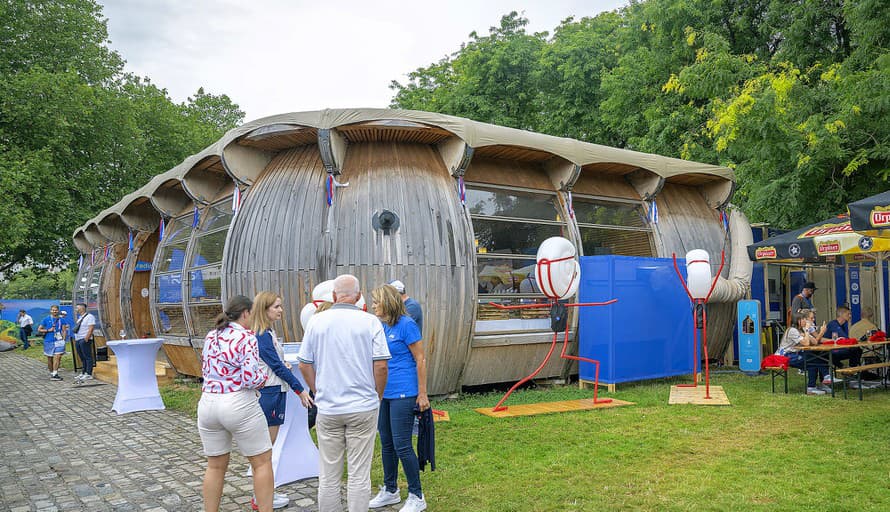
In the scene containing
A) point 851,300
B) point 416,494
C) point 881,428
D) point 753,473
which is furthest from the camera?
point 851,300

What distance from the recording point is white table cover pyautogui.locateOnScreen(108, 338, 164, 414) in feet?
31.1

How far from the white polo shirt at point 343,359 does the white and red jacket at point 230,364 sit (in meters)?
0.38

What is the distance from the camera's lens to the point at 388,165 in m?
9.21

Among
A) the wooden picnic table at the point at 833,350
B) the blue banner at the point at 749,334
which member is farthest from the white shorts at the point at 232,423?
the blue banner at the point at 749,334

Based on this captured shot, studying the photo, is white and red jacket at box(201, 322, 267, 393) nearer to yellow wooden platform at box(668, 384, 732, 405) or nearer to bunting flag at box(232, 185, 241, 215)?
bunting flag at box(232, 185, 241, 215)

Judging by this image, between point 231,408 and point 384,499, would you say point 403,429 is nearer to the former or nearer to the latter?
point 384,499

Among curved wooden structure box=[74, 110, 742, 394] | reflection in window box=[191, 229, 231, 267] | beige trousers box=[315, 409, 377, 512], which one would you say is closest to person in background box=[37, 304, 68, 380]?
curved wooden structure box=[74, 110, 742, 394]

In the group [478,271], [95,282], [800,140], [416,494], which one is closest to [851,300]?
[800,140]

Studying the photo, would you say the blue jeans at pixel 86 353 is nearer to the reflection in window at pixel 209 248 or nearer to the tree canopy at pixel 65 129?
the reflection in window at pixel 209 248

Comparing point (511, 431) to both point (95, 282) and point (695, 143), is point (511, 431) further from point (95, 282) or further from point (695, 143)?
point (95, 282)

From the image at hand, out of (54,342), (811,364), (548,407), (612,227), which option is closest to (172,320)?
(54,342)

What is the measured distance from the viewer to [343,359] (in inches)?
162

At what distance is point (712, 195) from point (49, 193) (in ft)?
65.6

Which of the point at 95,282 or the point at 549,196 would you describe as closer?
the point at 549,196
